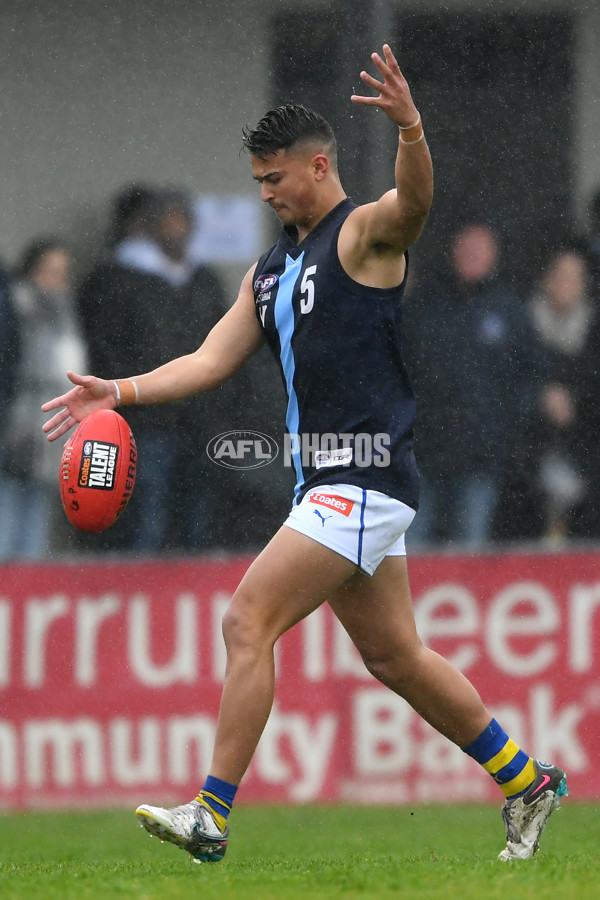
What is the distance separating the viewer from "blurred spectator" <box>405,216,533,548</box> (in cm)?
765

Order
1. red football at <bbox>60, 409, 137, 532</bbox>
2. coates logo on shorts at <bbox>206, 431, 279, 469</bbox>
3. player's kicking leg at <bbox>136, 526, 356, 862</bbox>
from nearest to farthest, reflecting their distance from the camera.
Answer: player's kicking leg at <bbox>136, 526, 356, 862</bbox>
red football at <bbox>60, 409, 137, 532</bbox>
coates logo on shorts at <bbox>206, 431, 279, 469</bbox>

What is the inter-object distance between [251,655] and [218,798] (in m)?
0.43

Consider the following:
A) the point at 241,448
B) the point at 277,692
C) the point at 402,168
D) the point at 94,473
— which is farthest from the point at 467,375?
the point at 402,168

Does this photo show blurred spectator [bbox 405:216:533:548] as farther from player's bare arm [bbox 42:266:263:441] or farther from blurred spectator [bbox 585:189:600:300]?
player's bare arm [bbox 42:266:263:441]

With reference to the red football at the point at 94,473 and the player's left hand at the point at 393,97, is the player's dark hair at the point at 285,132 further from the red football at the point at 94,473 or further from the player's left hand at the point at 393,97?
the red football at the point at 94,473

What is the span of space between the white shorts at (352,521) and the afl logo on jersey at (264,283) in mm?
711

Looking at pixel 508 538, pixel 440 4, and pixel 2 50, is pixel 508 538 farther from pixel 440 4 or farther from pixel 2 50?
pixel 2 50

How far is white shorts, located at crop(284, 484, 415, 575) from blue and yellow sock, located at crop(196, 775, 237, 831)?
2.48 ft

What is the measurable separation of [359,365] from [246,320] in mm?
562

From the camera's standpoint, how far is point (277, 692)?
23.2ft

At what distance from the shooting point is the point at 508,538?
297 inches

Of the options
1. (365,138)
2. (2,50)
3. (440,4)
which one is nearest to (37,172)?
(2,50)

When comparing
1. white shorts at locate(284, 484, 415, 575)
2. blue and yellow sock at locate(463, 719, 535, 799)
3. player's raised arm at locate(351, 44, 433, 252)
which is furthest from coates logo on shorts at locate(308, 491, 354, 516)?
blue and yellow sock at locate(463, 719, 535, 799)

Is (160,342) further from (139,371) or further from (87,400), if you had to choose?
(87,400)
